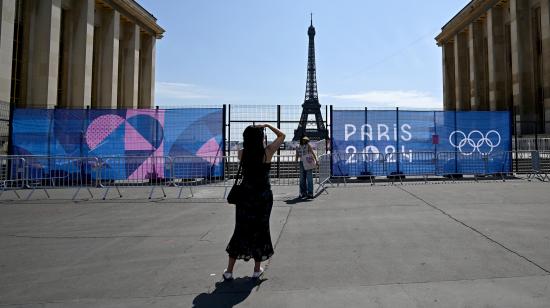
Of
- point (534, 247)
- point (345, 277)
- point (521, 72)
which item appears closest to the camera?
point (345, 277)

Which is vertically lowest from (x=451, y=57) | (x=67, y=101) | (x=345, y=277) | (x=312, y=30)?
(x=345, y=277)

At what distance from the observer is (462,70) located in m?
44.8

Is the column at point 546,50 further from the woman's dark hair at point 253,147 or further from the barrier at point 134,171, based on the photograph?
the woman's dark hair at point 253,147

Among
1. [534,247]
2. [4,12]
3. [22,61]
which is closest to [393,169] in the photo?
[534,247]

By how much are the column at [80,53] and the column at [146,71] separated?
11.4 m

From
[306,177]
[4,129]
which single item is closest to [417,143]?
[306,177]

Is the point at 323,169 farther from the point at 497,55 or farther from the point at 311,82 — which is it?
the point at 311,82

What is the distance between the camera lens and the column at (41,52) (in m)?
21.2

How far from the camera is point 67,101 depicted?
25188 mm

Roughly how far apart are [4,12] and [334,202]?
19.0 metres

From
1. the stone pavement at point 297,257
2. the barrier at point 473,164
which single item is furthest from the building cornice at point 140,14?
the barrier at point 473,164

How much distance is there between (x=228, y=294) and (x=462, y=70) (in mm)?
49156

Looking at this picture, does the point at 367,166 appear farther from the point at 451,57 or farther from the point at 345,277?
the point at 451,57

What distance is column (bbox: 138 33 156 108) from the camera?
36562 mm
